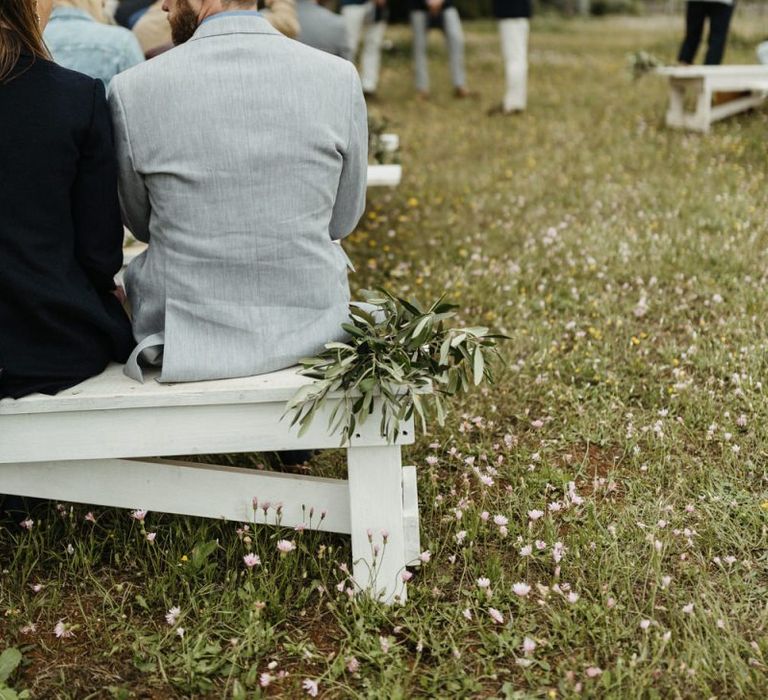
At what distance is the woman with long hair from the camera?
8.07ft

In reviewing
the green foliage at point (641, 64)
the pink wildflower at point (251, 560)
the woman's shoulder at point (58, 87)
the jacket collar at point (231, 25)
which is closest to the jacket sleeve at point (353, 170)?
the jacket collar at point (231, 25)

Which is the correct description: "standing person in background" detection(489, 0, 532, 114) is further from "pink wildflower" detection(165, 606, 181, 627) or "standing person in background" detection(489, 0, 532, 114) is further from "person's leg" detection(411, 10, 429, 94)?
"pink wildflower" detection(165, 606, 181, 627)

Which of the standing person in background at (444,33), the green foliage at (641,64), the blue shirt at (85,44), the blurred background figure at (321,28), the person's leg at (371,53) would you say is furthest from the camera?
the person's leg at (371,53)

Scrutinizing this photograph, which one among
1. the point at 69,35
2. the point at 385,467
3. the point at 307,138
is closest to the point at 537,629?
the point at 385,467

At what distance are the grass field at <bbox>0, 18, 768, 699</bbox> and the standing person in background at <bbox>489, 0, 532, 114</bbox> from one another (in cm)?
456

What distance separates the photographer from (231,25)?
2508mm

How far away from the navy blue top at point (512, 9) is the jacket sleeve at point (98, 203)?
7.60m

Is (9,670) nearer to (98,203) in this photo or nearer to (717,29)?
(98,203)

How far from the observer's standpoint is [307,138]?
8.35 ft

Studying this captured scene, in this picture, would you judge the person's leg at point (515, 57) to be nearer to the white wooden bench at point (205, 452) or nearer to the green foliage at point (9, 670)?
the white wooden bench at point (205, 452)

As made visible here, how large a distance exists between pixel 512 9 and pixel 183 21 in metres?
7.42

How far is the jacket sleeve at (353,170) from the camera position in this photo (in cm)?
264

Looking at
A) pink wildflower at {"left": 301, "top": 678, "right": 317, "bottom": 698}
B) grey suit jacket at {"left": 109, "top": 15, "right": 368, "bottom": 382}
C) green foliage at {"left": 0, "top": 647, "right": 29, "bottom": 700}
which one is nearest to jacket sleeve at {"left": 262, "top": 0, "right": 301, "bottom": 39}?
grey suit jacket at {"left": 109, "top": 15, "right": 368, "bottom": 382}

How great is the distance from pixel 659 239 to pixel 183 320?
3647mm
